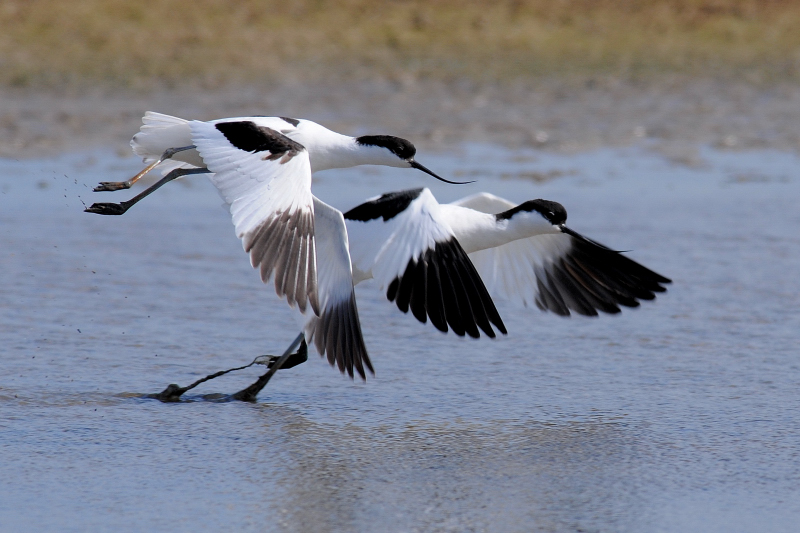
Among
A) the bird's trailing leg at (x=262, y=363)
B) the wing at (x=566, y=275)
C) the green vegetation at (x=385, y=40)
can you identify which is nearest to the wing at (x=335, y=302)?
the bird's trailing leg at (x=262, y=363)

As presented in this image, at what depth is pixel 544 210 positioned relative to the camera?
5.12 metres

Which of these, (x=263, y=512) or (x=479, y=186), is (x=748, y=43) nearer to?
(x=479, y=186)

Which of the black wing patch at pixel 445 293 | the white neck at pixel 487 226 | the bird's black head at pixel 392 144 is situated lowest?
the black wing patch at pixel 445 293

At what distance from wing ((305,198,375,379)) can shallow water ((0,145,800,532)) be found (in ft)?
0.74

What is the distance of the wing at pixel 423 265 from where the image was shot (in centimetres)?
453

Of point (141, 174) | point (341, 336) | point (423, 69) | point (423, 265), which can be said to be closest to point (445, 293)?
point (423, 265)

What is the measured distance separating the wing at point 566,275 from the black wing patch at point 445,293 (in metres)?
0.78

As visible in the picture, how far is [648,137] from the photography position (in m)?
10.8

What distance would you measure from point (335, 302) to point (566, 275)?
1203mm

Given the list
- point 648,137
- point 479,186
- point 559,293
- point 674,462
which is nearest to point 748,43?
point 648,137

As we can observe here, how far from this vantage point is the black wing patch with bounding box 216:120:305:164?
4.65 metres

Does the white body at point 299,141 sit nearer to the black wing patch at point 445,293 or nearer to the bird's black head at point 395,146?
the bird's black head at point 395,146

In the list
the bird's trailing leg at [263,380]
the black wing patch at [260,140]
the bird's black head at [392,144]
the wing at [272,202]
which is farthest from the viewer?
the bird's black head at [392,144]

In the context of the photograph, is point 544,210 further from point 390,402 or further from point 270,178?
point 270,178
